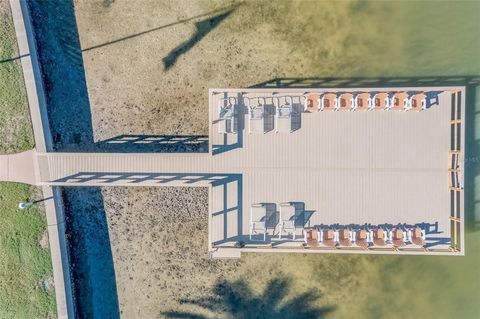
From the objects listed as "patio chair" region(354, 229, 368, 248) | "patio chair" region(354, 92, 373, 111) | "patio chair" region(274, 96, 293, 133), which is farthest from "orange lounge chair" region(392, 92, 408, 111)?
"patio chair" region(354, 229, 368, 248)

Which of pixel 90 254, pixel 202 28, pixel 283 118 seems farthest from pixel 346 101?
pixel 90 254

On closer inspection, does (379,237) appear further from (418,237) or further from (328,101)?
(328,101)

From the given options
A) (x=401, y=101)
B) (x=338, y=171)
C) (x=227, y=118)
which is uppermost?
(x=401, y=101)

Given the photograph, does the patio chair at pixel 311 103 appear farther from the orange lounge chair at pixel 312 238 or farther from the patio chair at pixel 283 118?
the orange lounge chair at pixel 312 238

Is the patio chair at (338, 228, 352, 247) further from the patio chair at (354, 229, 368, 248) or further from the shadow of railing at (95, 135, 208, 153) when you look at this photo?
the shadow of railing at (95, 135, 208, 153)

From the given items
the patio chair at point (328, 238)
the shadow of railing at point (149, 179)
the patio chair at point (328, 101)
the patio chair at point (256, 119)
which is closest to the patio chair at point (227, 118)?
the patio chair at point (256, 119)
